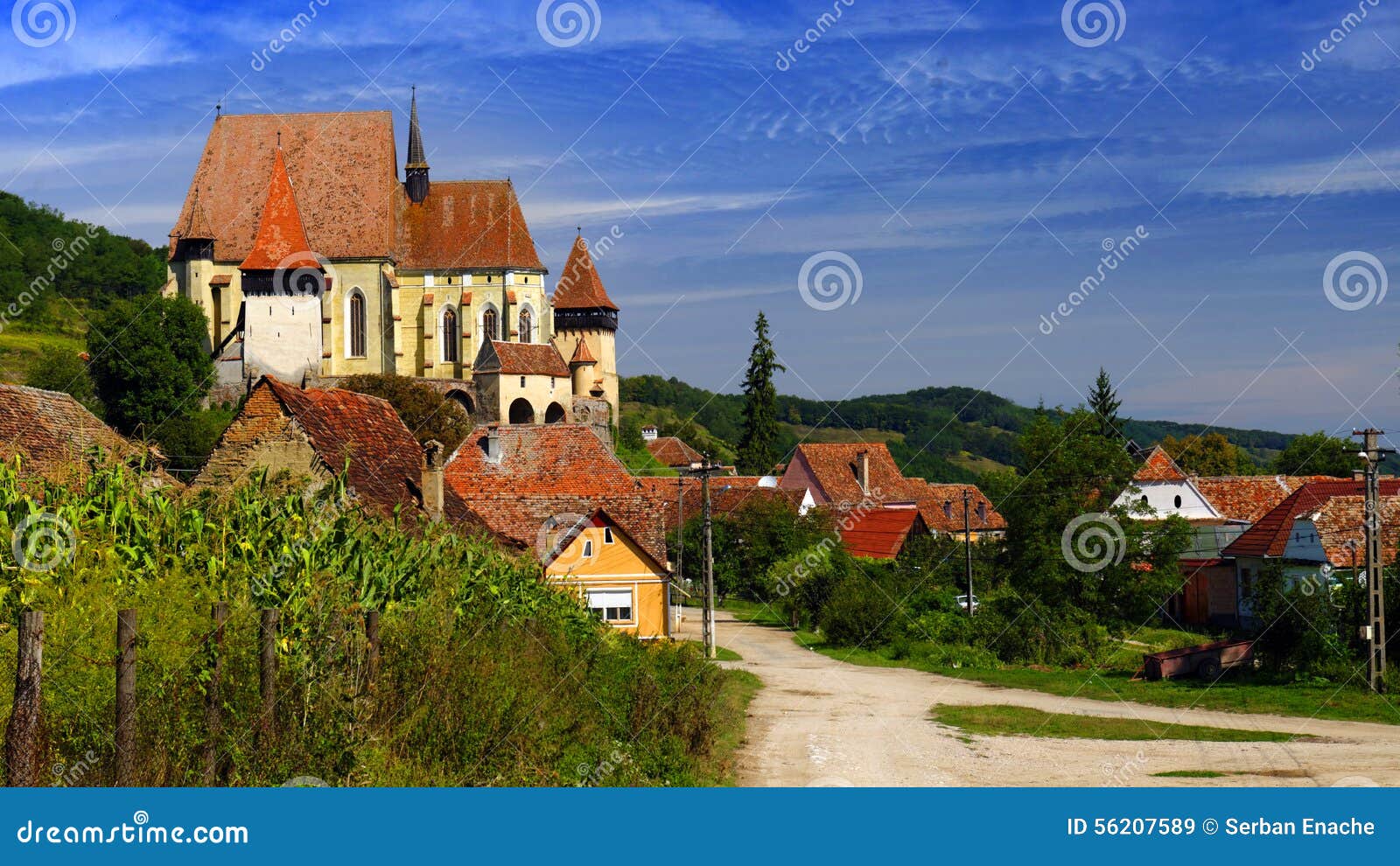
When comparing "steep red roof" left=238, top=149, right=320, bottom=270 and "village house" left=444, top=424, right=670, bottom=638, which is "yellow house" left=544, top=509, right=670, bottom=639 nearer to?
"village house" left=444, top=424, right=670, bottom=638

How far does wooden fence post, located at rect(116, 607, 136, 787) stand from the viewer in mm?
7594

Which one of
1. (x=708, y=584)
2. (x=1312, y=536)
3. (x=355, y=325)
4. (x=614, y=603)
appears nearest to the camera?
(x=708, y=584)

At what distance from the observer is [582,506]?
3088cm

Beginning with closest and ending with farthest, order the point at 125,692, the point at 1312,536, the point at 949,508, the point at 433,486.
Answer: the point at 125,692, the point at 433,486, the point at 1312,536, the point at 949,508

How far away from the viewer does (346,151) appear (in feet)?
273

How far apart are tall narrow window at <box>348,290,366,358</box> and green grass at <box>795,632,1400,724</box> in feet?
179

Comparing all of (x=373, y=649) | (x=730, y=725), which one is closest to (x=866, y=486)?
(x=730, y=725)

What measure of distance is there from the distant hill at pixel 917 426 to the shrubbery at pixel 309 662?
95.6m

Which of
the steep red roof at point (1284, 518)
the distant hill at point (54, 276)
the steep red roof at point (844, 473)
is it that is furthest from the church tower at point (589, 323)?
the steep red roof at point (1284, 518)

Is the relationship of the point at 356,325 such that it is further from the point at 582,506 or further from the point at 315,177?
the point at 582,506

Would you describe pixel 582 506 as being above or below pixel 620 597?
above

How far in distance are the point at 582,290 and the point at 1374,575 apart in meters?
68.7

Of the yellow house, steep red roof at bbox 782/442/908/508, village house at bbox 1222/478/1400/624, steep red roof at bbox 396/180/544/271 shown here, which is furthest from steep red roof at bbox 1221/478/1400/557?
steep red roof at bbox 396/180/544/271

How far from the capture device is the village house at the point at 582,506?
1196 inches
